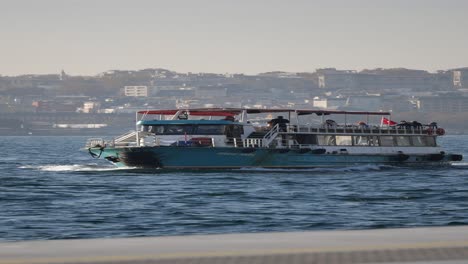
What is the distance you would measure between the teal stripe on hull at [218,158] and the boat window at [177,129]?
84.2 inches

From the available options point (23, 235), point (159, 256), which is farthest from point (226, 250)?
point (23, 235)

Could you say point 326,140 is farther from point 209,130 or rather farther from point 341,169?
point 209,130

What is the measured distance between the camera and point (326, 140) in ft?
261

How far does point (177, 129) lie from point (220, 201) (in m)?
27.0

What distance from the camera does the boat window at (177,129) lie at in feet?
242

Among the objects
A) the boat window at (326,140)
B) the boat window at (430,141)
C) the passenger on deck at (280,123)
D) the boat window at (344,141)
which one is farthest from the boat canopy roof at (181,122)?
the boat window at (430,141)

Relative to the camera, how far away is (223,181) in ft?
207

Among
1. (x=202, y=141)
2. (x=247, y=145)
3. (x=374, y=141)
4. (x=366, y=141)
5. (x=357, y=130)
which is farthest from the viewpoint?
(x=374, y=141)

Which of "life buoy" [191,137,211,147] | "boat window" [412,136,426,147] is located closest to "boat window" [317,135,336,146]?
"boat window" [412,136,426,147]

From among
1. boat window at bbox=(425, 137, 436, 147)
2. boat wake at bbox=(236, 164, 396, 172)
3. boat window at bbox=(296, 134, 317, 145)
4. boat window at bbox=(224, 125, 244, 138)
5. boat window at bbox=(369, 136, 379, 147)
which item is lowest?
boat wake at bbox=(236, 164, 396, 172)

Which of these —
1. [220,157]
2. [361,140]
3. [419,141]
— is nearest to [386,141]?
[361,140]

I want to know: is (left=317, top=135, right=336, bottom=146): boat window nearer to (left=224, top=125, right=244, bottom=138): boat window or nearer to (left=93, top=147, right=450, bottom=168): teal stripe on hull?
(left=93, top=147, right=450, bottom=168): teal stripe on hull

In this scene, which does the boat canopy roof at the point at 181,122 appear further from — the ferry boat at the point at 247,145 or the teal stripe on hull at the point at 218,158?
the teal stripe on hull at the point at 218,158

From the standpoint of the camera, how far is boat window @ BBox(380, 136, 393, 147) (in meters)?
83.1
